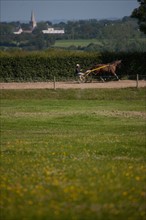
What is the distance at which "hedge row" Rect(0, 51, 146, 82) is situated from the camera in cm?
4662

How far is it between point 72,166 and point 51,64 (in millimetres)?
34710

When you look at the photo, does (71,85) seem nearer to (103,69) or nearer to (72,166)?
(103,69)

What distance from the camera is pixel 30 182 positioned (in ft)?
36.3

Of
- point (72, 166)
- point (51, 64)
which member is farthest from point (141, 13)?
point (72, 166)

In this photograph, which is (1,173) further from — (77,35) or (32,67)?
(77,35)

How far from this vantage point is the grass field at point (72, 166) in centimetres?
916

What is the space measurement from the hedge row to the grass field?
50.6 ft

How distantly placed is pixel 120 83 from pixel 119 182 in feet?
105

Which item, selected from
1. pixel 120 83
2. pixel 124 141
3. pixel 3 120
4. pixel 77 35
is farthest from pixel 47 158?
pixel 77 35

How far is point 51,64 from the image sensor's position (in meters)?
47.2

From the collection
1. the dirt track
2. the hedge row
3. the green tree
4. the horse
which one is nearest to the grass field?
the dirt track

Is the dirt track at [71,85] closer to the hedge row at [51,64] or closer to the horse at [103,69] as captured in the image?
the horse at [103,69]

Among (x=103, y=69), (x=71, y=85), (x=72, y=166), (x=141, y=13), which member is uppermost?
(x=141, y=13)

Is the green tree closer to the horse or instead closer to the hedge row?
the hedge row
